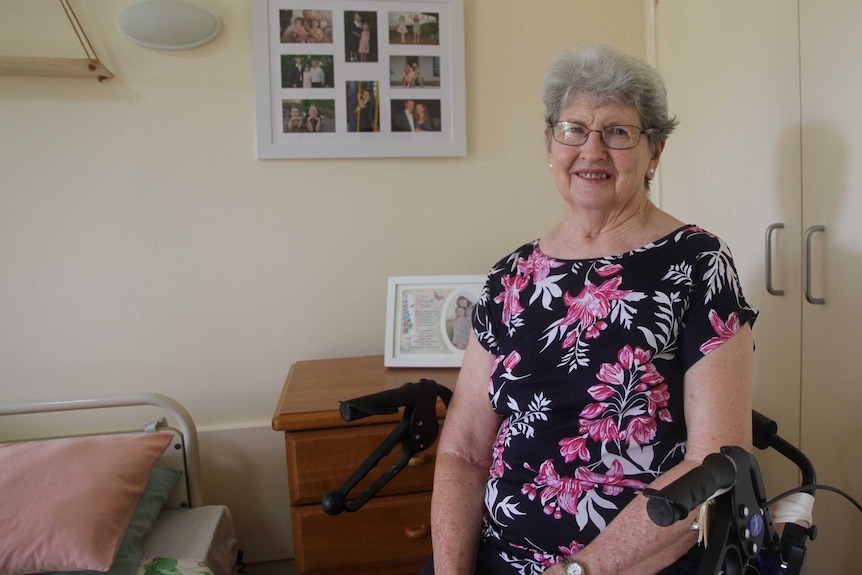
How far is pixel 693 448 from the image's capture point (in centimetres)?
84

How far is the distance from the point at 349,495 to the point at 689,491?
857mm

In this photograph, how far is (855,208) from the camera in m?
1.05

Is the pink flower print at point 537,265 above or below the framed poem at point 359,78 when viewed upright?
below

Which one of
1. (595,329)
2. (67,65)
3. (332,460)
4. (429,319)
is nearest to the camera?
(595,329)

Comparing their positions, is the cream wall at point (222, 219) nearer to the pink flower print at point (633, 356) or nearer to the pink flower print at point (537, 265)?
the pink flower print at point (537, 265)

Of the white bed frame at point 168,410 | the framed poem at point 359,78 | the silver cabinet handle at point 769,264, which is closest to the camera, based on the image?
the silver cabinet handle at point 769,264

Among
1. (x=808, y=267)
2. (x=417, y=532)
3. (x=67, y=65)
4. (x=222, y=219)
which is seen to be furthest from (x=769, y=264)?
(x=67, y=65)

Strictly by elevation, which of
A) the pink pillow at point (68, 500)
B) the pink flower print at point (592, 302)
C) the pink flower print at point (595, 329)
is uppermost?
the pink flower print at point (592, 302)

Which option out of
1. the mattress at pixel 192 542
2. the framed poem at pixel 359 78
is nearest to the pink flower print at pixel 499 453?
the mattress at pixel 192 542

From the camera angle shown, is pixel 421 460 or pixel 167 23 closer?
pixel 421 460

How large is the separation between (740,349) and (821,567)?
0.71 meters

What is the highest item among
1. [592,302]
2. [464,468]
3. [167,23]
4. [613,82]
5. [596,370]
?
[167,23]

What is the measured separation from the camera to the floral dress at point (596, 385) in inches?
35.4

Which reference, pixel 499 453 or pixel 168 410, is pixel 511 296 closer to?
pixel 499 453
